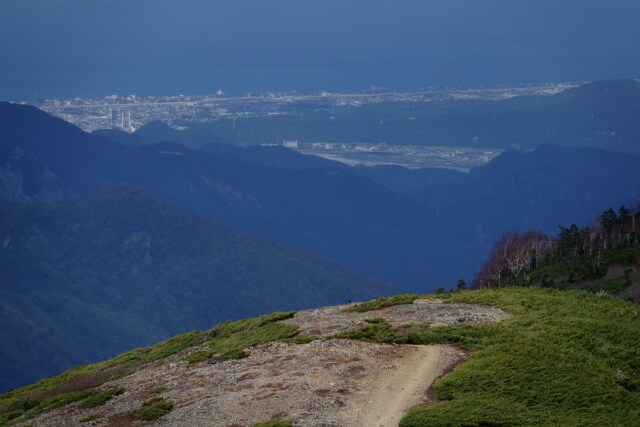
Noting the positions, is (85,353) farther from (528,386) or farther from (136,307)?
(528,386)

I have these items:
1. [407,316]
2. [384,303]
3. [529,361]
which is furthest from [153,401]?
[384,303]

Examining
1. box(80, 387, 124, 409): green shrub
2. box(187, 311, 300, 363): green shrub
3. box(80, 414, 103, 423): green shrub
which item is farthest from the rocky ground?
box(187, 311, 300, 363): green shrub

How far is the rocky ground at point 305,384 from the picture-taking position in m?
26.8

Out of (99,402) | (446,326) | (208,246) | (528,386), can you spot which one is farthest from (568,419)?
(208,246)

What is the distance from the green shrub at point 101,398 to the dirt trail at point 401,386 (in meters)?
11.4

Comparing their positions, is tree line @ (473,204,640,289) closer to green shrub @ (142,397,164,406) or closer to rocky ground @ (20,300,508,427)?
rocky ground @ (20,300,508,427)

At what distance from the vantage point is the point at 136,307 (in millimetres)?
174250

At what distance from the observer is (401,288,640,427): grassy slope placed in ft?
81.9

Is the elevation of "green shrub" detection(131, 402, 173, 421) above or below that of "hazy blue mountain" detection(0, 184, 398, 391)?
above

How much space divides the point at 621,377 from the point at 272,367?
505 inches

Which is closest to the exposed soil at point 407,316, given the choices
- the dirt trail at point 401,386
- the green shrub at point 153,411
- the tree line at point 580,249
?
the dirt trail at point 401,386

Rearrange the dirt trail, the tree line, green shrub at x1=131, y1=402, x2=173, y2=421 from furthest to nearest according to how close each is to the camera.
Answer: the tree line, green shrub at x1=131, y1=402, x2=173, y2=421, the dirt trail

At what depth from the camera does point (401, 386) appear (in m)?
28.3

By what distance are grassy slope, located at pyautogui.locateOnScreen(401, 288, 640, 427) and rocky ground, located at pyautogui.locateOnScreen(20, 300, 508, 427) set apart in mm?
1392
